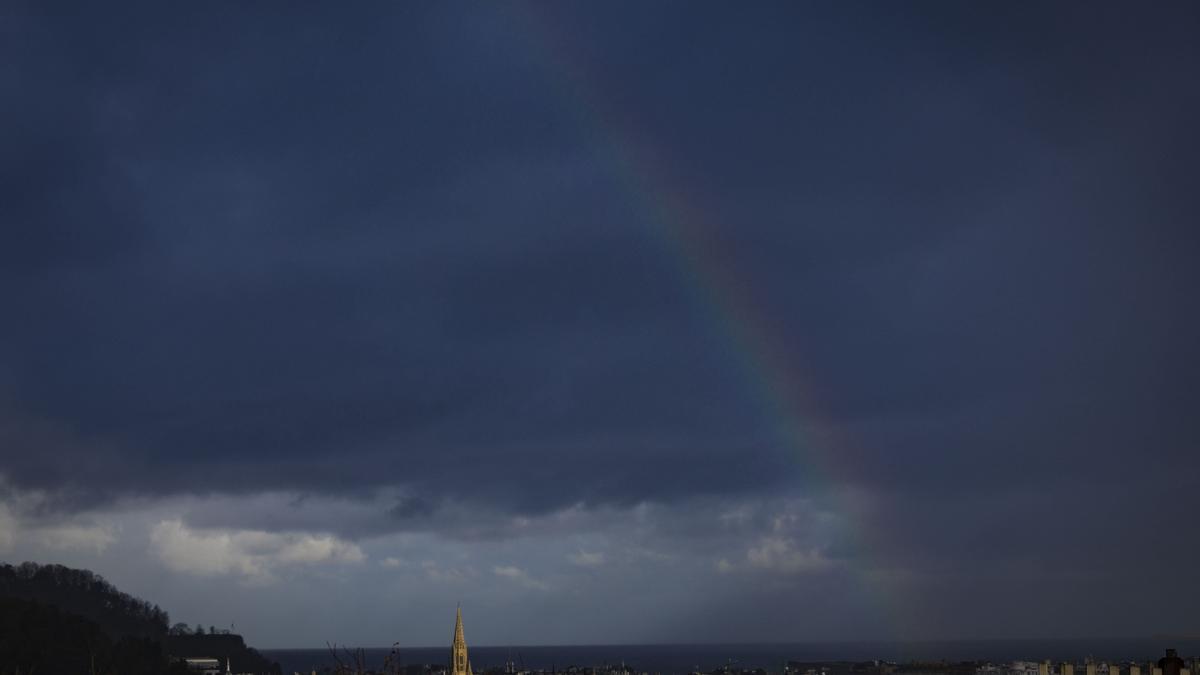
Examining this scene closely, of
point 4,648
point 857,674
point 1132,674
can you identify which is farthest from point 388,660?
point 857,674

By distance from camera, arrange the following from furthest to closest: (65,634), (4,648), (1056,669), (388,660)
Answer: (1056,669) < (65,634) < (4,648) < (388,660)

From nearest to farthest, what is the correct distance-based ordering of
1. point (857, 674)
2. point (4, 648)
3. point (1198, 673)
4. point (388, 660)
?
1. point (388, 660)
2. point (1198, 673)
3. point (4, 648)
4. point (857, 674)

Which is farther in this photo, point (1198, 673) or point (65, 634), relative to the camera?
point (65, 634)

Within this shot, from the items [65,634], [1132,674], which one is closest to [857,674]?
[1132,674]

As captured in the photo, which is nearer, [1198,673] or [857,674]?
[1198,673]

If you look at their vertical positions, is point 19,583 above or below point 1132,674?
above

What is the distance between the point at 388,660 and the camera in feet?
79.9

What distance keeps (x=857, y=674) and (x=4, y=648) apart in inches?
4389

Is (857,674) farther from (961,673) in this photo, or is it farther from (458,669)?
(458,669)

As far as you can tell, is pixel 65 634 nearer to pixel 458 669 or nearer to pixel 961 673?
pixel 458 669

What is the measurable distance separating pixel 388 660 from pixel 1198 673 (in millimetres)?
63606

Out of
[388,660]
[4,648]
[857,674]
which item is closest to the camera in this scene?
[388,660]

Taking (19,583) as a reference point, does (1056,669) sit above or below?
below

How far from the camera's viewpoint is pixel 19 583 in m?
194
